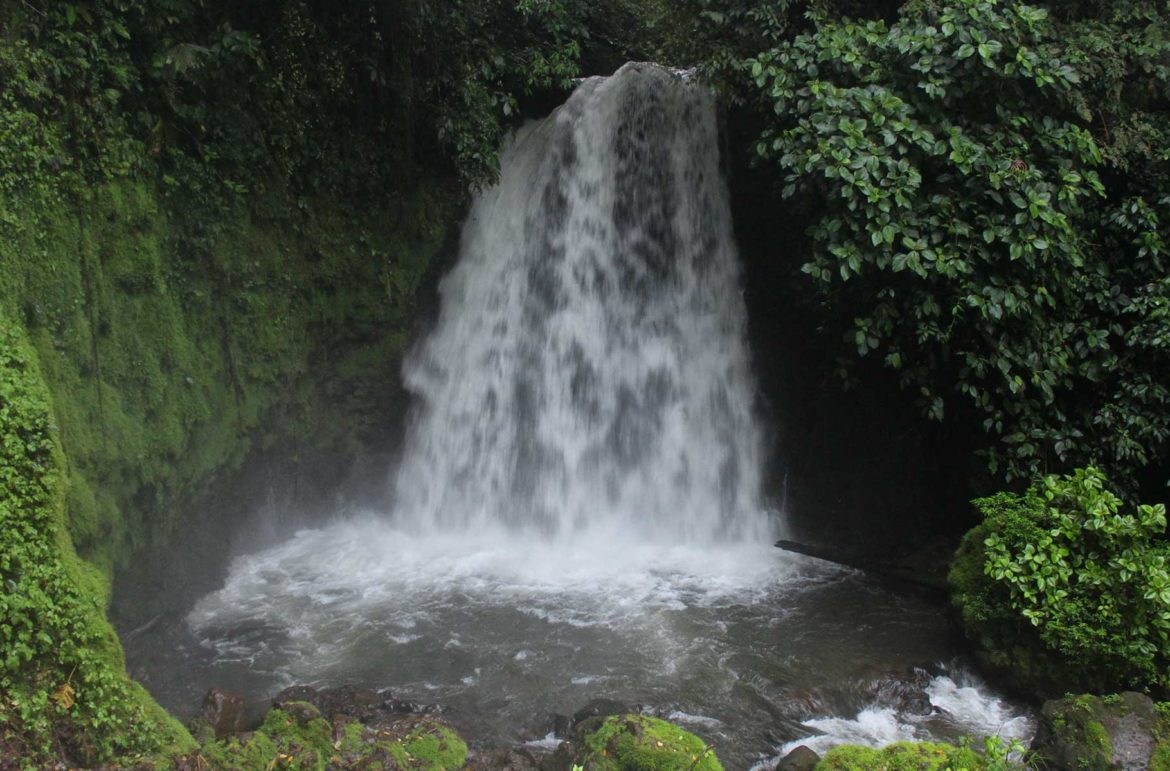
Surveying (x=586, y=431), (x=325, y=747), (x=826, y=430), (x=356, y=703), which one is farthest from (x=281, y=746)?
(x=826, y=430)

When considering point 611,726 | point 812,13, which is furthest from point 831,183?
point 611,726

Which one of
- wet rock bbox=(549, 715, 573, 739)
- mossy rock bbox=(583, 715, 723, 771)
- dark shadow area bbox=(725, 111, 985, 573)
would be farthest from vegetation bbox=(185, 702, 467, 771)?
dark shadow area bbox=(725, 111, 985, 573)

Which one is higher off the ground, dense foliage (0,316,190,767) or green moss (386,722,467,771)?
dense foliage (0,316,190,767)

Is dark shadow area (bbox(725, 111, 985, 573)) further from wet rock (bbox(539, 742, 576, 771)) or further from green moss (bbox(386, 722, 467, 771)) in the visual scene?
green moss (bbox(386, 722, 467, 771))

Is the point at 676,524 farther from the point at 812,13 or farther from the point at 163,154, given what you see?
the point at 163,154

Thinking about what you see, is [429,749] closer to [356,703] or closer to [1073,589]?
[356,703]

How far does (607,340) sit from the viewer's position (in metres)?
9.92

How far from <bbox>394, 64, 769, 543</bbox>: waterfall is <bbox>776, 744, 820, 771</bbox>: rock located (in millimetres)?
4494

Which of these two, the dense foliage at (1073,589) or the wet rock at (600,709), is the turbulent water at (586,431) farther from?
the wet rock at (600,709)

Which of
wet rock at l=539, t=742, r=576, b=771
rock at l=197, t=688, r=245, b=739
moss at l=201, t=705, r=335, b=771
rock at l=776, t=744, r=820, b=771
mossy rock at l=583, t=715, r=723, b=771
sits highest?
mossy rock at l=583, t=715, r=723, b=771

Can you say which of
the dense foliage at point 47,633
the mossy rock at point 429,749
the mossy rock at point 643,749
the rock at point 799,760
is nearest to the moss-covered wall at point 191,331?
the dense foliage at point 47,633

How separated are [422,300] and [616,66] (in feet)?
13.0

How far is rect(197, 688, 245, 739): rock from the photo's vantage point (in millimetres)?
5704

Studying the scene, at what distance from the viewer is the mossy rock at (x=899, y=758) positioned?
4.60 m
